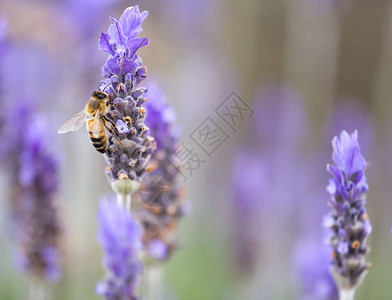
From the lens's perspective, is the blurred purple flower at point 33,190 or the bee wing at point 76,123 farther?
the blurred purple flower at point 33,190

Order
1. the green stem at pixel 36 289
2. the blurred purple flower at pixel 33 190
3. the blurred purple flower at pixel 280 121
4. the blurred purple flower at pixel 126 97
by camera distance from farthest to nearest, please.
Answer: the blurred purple flower at pixel 280 121 → the green stem at pixel 36 289 → the blurred purple flower at pixel 33 190 → the blurred purple flower at pixel 126 97

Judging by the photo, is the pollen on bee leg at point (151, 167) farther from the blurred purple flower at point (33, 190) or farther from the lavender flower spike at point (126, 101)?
the blurred purple flower at point (33, 190)

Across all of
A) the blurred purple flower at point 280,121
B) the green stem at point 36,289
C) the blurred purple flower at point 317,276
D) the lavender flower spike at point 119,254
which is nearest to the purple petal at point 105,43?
the lavender flower spike at point 119,254

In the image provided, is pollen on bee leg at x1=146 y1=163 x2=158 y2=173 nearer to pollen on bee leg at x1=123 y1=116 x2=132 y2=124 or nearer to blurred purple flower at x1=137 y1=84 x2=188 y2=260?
blurred purple flower at x1=137 y1=84 x2=188 y2=260

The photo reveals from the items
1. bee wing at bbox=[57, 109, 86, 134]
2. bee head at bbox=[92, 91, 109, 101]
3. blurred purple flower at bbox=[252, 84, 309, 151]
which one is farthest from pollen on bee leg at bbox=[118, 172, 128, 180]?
blurred purple flower at bbox=[252, 84, 309, 151]

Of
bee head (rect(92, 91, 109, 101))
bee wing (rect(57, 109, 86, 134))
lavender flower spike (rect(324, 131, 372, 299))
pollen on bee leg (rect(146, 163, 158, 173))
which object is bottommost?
lavender flower spike (rect(324, 131, 372, 299))

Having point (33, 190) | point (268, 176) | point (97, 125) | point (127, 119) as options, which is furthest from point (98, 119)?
point (268, 176)
